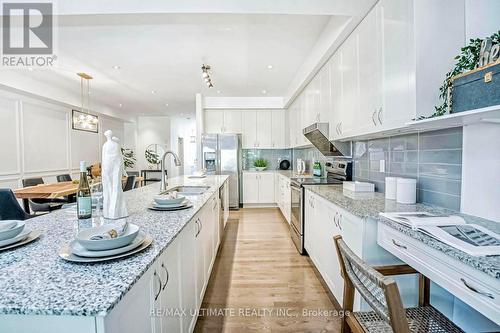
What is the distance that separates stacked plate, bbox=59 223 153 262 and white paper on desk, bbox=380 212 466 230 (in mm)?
1268

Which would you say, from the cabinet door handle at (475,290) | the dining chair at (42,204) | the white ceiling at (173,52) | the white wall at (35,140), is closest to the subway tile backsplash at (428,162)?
the cabinet door handle at (475,290)

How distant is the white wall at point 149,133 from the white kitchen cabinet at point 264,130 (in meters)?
4.63

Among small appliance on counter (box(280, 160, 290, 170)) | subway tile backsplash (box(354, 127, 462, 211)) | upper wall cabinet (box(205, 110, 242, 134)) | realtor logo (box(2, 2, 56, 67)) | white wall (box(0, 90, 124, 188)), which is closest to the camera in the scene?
subway tile backsplash (box(354, 127, 462, 211))

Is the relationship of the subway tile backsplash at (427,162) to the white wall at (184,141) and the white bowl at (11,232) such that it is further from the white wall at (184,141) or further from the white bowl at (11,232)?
the white wall at (184,141)

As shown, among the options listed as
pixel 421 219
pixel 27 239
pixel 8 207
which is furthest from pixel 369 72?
pixel 8 207

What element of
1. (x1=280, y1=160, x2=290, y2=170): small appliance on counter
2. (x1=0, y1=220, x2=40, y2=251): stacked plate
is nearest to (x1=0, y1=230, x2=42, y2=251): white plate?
(x1=0, y1=220, x2=40, y2=251): stacked plate

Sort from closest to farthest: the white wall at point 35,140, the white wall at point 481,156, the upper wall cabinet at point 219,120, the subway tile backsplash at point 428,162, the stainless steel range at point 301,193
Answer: the white wall at point 481,156 → the subway tile backsplash at point 428,162 → the stainless steel range at point 301,193 → the white wall at point 35,140 → the upper wall cabinet at point 219,120

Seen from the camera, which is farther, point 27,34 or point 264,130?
point 264,130

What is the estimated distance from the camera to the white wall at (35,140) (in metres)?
4.44

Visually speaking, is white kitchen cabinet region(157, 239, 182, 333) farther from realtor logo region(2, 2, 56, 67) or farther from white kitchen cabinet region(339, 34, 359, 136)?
realtor logo region(2, 2, 56, 67)

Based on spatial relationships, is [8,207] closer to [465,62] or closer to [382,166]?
[382,166]

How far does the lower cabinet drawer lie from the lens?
0.81m

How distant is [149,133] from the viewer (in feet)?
30.7

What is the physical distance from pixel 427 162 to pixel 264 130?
4.56 metres
